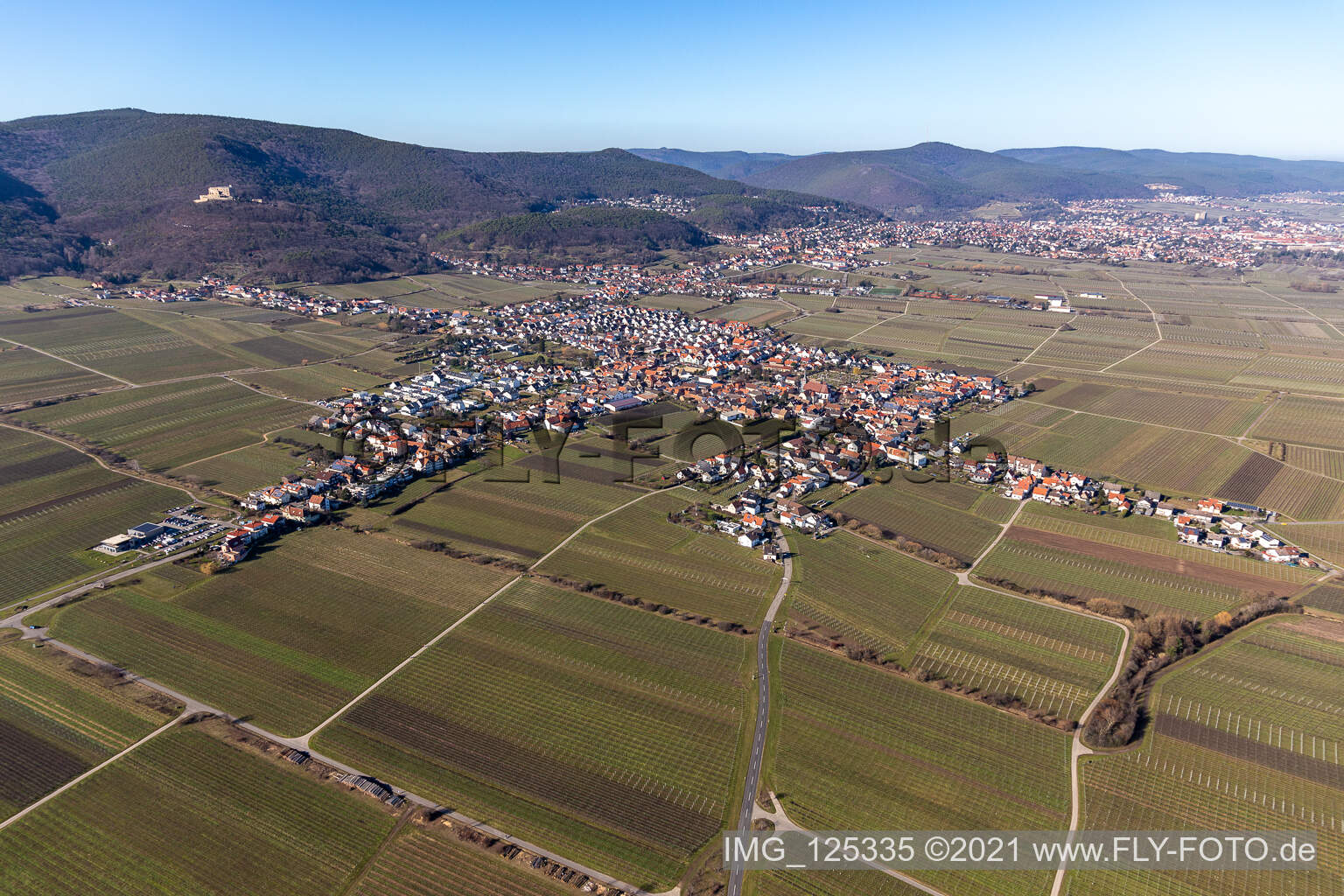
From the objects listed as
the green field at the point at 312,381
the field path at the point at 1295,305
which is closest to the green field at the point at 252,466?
the green field at the point at 312,381

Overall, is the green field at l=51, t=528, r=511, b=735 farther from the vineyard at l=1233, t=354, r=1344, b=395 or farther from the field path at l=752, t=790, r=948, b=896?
the vineyard at l=1233, t=354, r=1344, b=395

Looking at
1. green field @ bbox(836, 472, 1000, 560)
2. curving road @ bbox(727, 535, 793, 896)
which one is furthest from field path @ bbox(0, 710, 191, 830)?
green field @ bbox(836, 472, 1000, 560)

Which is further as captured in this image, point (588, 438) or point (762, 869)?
point (588, 438)

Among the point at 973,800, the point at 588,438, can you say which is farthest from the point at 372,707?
the point at 588,438

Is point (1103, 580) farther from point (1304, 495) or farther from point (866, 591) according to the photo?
point (1304, 495)

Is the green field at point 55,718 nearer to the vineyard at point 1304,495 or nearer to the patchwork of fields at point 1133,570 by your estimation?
the patchwork of fields at point 1133,570

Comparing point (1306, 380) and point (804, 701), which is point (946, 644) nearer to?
point (804, 701)
